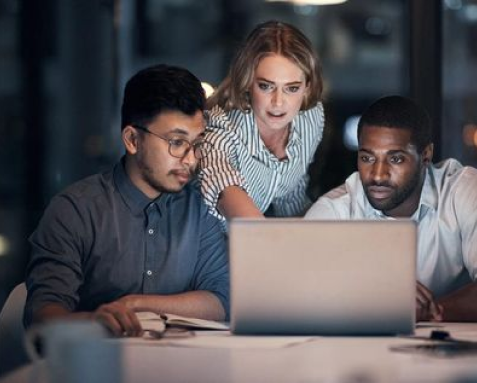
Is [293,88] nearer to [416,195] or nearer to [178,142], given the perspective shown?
[416,195]

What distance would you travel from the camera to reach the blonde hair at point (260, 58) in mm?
4535

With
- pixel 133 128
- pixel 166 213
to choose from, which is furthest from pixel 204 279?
pixel 133 128

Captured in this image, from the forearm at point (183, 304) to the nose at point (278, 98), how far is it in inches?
41.7

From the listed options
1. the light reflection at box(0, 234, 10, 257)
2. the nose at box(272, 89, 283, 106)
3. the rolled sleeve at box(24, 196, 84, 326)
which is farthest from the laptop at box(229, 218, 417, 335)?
the light reflection at box(0, 234, 10, 257)

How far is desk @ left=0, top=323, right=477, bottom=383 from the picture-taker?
2.38m

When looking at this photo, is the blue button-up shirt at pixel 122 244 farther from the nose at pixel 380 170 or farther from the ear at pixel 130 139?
the nose at pixel 380 170

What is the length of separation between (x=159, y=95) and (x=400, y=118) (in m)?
0.93

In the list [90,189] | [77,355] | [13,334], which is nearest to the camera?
[77,355]

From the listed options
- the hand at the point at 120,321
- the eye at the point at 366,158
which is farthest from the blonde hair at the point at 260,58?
the hand at the point at 120,321

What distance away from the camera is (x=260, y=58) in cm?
455

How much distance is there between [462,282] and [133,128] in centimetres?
125

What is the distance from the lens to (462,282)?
4.17 meters

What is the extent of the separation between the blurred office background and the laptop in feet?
11.0

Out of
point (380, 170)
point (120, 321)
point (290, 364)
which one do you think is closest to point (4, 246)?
point (380, 170)
